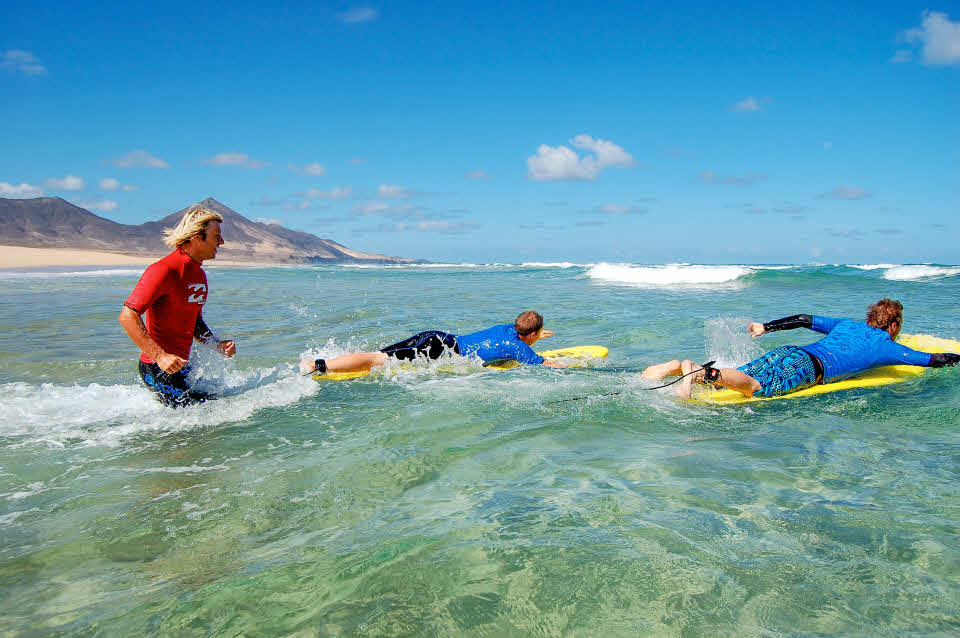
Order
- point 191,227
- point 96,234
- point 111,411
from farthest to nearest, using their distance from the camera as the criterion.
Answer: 1. point 96,234
2. point 111,411
3. point 191,227

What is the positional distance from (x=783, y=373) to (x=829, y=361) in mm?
556

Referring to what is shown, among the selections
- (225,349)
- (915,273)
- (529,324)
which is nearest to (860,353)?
(529,324)

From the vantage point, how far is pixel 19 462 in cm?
385

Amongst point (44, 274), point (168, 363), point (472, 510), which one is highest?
point (44, 274)

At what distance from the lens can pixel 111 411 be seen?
489 centimetres

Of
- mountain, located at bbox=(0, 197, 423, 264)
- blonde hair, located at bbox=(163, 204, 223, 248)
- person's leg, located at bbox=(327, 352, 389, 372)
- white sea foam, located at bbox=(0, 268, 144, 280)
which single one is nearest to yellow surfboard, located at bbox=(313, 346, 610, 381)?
person's leg, located at bbox=(327, 352, 389, 372)

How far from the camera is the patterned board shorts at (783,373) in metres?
5.57

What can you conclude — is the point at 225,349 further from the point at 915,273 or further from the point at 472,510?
A: the point at 915,273

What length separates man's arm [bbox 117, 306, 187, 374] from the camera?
3.69m

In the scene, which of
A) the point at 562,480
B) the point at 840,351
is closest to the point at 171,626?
the point at 562,480

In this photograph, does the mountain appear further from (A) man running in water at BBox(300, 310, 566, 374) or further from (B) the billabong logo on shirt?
(B) the billabong logo on shirt

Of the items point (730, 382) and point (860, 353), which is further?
point (860, 353)

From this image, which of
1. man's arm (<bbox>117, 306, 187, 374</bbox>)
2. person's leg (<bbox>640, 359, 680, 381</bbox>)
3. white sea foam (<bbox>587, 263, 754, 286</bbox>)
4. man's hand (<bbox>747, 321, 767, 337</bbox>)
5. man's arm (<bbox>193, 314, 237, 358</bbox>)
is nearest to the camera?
man's arm (<bbox>117, 306, 187, 374</bbox>)

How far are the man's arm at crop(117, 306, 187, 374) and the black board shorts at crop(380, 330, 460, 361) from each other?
3125 millimetres
